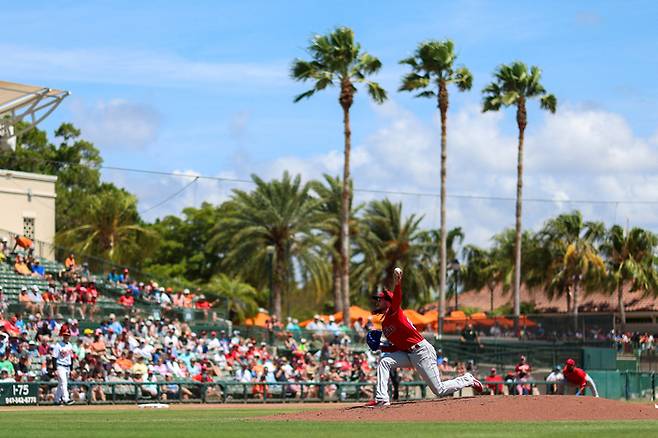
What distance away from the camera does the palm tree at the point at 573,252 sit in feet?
248

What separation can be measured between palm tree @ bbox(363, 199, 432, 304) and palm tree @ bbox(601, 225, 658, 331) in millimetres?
12255

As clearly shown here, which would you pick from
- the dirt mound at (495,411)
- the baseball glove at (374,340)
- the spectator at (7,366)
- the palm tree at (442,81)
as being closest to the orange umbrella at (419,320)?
the palm tree at (442,81)

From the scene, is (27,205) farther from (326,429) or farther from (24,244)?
(326,429)

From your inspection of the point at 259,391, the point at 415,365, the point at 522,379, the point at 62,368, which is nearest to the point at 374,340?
the point at 415,365

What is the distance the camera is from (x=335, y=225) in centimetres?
6394

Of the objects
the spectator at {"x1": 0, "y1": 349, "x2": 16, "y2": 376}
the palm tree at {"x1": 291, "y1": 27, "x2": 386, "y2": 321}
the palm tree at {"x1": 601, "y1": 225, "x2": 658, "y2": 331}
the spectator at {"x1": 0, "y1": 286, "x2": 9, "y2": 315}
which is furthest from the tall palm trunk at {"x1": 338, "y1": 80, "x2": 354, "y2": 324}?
the palm tree at {"x1": 601, "y1": 225, "x2": 658, "y2": 331}

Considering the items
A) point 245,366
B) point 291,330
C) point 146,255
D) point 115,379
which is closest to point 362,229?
point 146,255

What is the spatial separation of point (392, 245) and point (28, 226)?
25.1 metres

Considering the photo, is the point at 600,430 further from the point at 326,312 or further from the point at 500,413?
the point at 326,312

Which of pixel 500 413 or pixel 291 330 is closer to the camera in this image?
pixel 500 413

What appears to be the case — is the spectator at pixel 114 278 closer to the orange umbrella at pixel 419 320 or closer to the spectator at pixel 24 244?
the spectator at pixel 24 244

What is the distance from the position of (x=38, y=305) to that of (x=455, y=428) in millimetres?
22510

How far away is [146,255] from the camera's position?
72.6 metres

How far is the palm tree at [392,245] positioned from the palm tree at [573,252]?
10.9m
